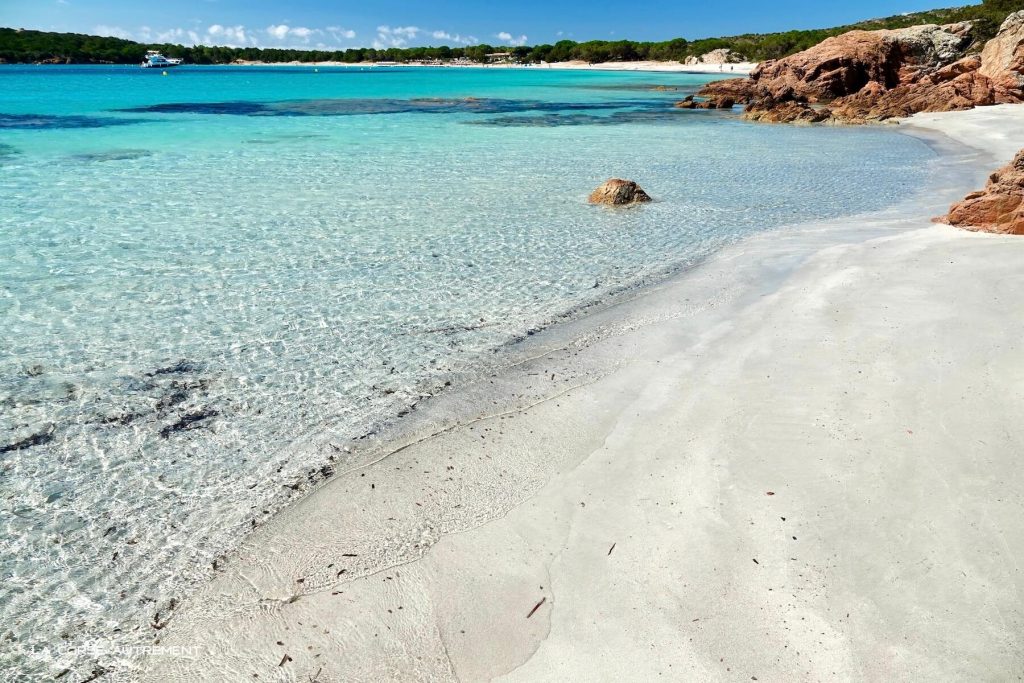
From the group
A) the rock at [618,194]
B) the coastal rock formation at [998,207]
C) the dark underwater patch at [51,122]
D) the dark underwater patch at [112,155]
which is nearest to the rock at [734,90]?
the rock at [618,194]

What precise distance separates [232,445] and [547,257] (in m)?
5.82

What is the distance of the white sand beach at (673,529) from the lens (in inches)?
124

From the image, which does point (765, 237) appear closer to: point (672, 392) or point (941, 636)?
point (672, 392)

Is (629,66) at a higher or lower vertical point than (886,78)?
higher

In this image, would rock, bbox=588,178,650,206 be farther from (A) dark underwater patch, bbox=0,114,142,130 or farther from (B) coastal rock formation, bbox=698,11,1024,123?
(A) dark underwater patch, bbox=0,114,142,130

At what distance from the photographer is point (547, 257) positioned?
9.76 meters

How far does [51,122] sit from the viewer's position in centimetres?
2875

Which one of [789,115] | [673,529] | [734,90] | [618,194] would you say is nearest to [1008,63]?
[789,115]

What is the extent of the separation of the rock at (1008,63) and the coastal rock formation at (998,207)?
28522 mm

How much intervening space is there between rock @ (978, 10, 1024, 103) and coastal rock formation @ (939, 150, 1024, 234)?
28.5 meters

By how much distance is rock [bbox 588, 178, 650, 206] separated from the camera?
13.2 metres

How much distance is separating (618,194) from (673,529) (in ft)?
33.5

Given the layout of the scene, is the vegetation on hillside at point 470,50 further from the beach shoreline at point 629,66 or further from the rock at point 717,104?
the rock at point 717,104

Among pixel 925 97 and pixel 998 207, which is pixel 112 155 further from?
pixel 925 97
